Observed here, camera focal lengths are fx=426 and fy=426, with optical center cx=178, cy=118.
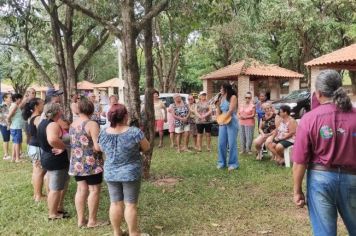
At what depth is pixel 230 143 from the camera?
8562mm

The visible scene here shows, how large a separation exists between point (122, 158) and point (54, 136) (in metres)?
1.26

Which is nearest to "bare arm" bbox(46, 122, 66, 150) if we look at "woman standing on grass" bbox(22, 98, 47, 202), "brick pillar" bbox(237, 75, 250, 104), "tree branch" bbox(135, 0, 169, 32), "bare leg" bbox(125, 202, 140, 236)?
"woman standing on grass" bbox(22, 98, 47, 202)

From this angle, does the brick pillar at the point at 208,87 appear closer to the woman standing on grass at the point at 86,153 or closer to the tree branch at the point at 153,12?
the tree branch at the point at 153,12

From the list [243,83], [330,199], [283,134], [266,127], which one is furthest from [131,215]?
[243,83]

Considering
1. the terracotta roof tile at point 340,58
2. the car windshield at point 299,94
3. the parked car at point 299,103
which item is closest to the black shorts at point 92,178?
the terracotta roof tile at point 340,58

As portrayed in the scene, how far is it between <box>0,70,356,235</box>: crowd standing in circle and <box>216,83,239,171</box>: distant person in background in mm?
20

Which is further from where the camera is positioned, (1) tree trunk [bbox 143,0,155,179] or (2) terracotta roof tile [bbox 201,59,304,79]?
(2) terracotta roof tile [bbox 201,59,304,79]

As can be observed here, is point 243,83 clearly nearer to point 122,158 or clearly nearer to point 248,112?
point 248,112

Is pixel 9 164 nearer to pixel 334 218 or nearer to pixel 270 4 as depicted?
pixel 334 218

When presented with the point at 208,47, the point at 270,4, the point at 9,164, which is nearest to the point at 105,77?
the point at 208,47

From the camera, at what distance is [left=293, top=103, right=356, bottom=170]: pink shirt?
309cm

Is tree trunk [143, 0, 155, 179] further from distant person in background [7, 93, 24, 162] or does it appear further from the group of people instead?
distant person in background [7, 93, 24, 162]

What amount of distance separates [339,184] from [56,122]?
361 cm

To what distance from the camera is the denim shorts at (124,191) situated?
4.50 metres
